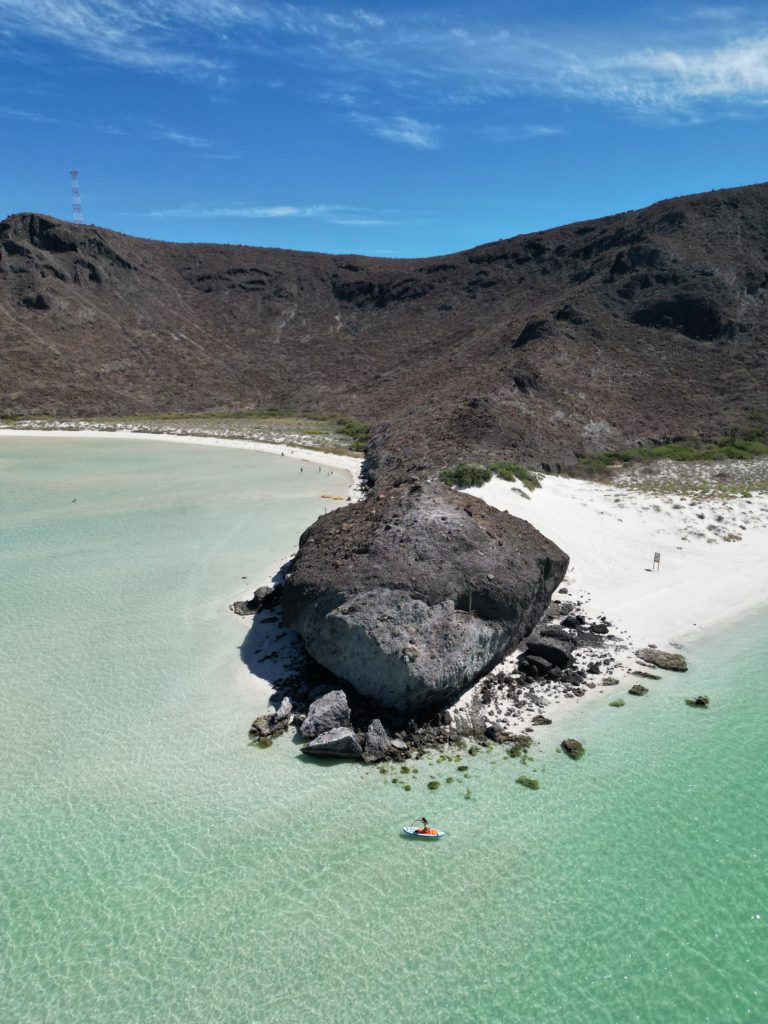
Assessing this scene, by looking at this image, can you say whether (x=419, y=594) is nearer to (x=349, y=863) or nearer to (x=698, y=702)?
(x=349, y=863)

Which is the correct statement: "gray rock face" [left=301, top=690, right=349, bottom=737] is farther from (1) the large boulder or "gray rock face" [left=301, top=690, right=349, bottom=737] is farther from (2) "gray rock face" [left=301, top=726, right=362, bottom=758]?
(1) the large boulder

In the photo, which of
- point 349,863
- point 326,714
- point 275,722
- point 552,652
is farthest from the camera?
point 552,652

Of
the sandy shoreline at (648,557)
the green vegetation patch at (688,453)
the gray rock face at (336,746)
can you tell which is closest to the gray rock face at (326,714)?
the gray rock face at (336,746)

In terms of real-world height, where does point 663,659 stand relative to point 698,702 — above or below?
above

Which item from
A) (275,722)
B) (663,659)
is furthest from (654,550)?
(275,722)

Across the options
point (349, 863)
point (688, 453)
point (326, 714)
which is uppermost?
point (688, 453)

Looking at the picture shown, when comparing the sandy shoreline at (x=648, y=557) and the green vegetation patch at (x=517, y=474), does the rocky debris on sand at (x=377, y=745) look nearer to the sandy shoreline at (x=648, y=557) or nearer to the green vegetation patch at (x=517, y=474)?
the sandy shoreline at (x=648, y=557)

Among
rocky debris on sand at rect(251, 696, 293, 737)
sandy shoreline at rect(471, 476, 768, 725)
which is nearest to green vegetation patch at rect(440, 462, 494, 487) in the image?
sandy shoreline at rect(471, 476, 768, 725)
